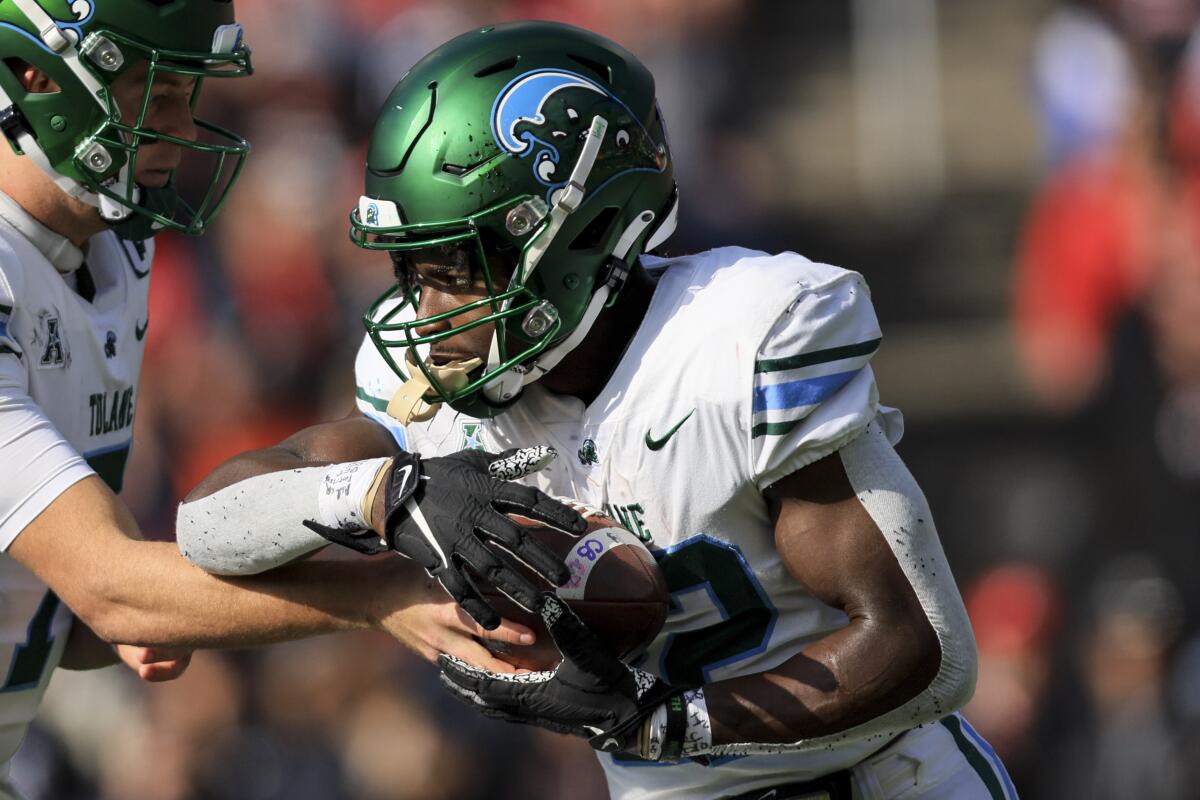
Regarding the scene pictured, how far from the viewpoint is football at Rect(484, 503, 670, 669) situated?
2074 mm

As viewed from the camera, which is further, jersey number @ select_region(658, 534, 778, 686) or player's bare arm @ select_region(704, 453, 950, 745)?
jersey number @ select_region(658, 534, 778, 686)

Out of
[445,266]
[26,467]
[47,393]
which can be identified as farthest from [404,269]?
[47,393]

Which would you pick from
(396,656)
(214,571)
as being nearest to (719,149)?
(396,656)

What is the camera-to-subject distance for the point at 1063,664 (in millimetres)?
4609

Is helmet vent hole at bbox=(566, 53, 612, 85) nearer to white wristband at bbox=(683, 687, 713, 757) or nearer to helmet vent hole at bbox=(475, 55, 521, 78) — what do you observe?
helmet vent hole at bbox=(475, 55, 521, 78)

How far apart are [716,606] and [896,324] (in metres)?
3.32

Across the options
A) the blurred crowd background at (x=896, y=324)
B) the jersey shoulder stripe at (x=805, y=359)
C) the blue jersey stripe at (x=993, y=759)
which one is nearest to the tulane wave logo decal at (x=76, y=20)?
the jersey shoulder stripe at (x=805, y=359)

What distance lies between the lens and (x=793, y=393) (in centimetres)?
207

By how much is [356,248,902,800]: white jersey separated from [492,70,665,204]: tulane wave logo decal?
0.21 m

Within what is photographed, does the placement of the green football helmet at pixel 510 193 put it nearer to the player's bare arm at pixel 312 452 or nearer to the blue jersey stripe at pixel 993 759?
the player's bare arm at pixel 312 452

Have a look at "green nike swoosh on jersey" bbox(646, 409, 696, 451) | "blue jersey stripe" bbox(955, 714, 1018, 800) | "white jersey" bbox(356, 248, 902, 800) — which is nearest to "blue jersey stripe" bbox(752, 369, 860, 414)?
"white jersey" bbox(356, 248, 902, 800)

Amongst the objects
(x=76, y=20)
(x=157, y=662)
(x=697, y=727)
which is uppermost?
(x=76, y=20)

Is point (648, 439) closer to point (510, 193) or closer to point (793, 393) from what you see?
point (793, 393)

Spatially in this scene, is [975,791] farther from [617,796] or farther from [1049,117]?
[1049,117]
